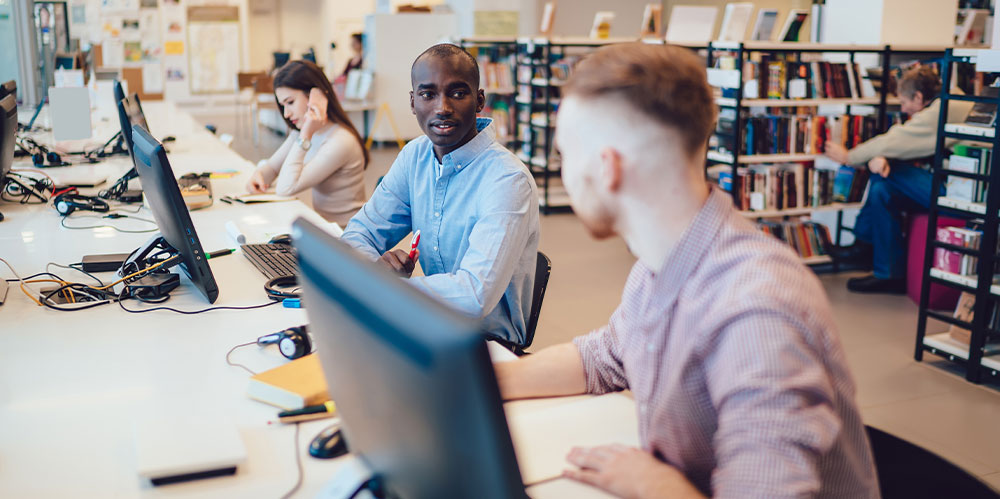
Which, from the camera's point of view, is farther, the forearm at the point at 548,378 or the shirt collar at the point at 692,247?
the forearm at the point at 548,378

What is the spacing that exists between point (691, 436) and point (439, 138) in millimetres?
1386

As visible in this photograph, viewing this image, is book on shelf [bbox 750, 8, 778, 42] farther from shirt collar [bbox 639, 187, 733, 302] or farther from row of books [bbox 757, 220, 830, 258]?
shirt collar [bbox 639, 187, 733, 302]

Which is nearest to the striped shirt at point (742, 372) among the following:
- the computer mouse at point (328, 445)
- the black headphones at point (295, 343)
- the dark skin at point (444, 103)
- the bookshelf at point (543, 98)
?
the computer mouse at point (328, 445)

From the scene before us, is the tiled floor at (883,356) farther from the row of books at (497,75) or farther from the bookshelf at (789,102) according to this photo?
the row of books at (497,75)

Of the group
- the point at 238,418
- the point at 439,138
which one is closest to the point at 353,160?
the point at 439,138

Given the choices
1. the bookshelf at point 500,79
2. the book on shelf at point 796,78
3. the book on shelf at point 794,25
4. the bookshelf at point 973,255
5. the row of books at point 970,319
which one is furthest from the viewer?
the bookshelf at point 500,79

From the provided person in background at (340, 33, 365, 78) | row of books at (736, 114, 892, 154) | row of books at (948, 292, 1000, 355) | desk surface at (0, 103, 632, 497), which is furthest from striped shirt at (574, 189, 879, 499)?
person in background at (340, 33, 365, 78)

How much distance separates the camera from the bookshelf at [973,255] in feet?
11.1

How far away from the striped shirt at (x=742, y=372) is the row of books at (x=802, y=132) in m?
4.33

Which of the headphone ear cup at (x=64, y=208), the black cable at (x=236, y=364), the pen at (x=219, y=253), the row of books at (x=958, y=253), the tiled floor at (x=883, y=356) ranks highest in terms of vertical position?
the headphone ear cup at (x=64, y=208)

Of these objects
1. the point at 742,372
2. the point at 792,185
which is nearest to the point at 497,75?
the point at 792,185

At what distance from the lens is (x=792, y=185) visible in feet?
17.8

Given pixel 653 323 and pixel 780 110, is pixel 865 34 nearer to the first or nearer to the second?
pixel 780 110

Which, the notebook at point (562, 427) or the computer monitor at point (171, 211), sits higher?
the computer monitor at point (171, 211)
